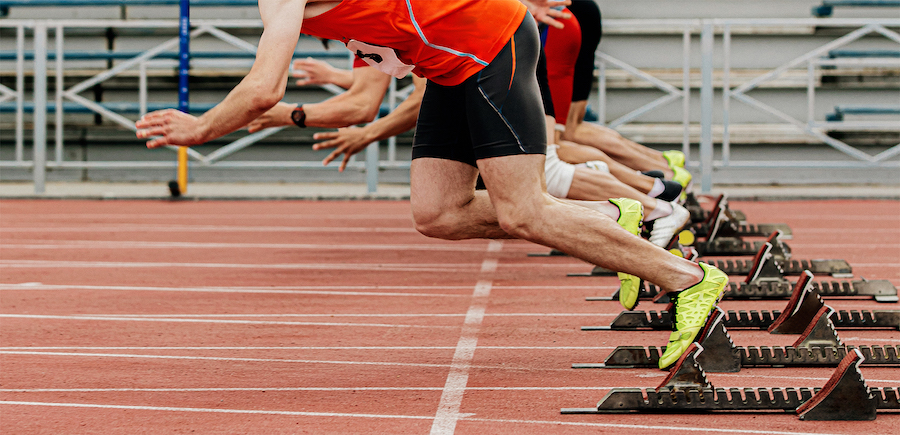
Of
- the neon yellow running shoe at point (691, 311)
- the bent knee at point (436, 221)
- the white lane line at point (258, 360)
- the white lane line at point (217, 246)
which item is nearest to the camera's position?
the neon yellow running shoe at point (691, 311)

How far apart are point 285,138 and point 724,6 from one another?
633 centimetres

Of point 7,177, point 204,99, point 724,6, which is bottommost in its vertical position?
point 7,177

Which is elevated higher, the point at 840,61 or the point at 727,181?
the point at 840,61

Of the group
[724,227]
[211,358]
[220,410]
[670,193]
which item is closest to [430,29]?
[220,410]

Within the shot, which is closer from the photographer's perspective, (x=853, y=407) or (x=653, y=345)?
(x=853, y=407)

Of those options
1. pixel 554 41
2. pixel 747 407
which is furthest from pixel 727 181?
pixel 747 407

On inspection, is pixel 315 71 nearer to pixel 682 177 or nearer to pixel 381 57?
pixel 381 57

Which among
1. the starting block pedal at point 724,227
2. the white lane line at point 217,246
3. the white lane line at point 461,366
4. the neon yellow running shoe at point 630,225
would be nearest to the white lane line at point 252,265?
the white lane line at point 461,366

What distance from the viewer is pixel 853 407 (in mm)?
3064

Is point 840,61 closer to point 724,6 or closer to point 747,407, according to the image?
point 724,6

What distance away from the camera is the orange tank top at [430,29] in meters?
3.46

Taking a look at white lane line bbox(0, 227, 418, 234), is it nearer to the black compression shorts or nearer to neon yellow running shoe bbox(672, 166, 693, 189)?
neon yellow running shoe bbox(672, 166, 693, 189)

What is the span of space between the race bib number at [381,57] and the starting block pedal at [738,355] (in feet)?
4.05

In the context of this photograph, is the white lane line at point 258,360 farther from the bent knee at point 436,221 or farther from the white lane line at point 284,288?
the white lane line at point 284,288
